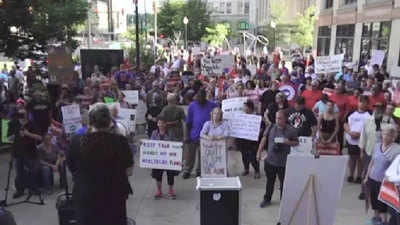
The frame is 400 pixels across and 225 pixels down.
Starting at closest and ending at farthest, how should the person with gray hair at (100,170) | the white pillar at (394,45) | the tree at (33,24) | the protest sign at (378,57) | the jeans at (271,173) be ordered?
the person with gray hair at (100,170) < the jeans at (271,173) < the tree at (33,24) < the protest sign at (378,57) < the white pillar at (394,45)

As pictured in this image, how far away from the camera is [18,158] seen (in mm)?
7988

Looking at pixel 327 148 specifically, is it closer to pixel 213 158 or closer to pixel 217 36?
pixel 213 158

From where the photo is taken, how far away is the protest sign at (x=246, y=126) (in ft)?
29.7

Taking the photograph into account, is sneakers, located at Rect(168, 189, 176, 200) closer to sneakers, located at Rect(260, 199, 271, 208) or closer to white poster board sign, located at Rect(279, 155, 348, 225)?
sneakers, located at Rect(260, 199, 271, 208)

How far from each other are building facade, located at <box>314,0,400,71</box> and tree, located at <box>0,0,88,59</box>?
13532 millimetres

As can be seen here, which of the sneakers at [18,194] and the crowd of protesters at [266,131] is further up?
the crowd of protesters at [266,131]

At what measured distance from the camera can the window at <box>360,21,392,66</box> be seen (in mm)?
21045

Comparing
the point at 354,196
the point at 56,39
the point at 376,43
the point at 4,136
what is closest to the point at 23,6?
the point at 56,39

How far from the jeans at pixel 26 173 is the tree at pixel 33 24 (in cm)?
526

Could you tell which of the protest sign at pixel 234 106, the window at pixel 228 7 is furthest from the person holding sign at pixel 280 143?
the window at pixel 228 7

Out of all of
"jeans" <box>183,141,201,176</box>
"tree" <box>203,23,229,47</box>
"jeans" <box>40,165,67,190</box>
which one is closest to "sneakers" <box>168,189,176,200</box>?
"jeans" <box>183,141,201,176</box>

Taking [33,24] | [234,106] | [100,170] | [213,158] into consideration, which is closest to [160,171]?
[213,158]

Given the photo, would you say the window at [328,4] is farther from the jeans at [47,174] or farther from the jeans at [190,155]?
the jeans at [47,174]

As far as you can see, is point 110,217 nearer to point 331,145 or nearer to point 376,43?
point 331,145
